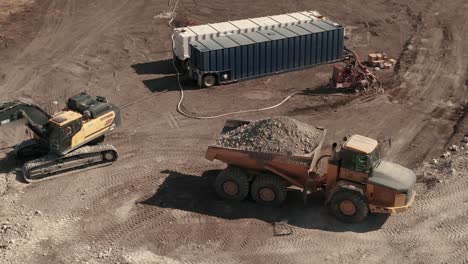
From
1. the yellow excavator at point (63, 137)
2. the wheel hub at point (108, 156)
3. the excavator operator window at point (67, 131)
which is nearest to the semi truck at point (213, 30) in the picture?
the yellow excavator at point (63, 137)

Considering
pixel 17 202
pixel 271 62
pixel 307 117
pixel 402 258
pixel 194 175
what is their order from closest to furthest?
pixel 402 258 → pixel 17 202 → pixel 194 175 → pixel 307 117 → pixel 271 62

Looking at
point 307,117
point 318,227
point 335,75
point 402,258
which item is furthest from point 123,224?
point 335,75

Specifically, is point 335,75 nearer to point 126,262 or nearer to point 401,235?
point 401,235

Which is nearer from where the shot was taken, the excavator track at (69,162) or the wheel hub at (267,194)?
the wheel hub at (267,194)

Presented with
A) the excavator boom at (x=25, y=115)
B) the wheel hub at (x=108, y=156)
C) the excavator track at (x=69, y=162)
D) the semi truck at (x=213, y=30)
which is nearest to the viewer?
the excavator boom at (x=25, y=115)

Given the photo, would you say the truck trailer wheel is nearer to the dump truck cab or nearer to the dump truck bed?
the dump truck bed

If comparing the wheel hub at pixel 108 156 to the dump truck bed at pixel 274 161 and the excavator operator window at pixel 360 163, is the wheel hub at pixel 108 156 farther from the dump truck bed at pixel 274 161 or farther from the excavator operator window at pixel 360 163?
the excavator operator window at pixel 360 163

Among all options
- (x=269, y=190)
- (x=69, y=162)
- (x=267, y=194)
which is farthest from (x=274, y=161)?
(x=69, y=162)
